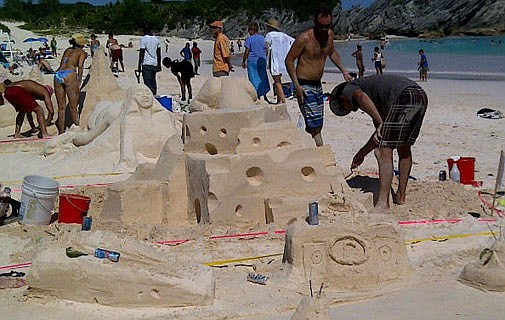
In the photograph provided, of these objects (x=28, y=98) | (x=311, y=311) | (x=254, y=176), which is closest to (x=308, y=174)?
(x=254, y=176)

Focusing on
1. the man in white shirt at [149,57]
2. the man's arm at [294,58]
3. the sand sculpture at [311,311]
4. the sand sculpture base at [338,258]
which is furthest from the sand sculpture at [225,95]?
the man in white shirt at [149,57]

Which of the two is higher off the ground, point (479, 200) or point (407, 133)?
point (407, 133)

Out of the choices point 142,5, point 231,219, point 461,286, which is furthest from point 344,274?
point 142,5

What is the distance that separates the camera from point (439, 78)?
21.6 meters

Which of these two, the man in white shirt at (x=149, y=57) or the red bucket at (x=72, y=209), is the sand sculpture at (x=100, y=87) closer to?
the man in white shirt at (x=149, y=57)

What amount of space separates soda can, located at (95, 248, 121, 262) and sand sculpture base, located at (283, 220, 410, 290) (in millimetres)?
1059

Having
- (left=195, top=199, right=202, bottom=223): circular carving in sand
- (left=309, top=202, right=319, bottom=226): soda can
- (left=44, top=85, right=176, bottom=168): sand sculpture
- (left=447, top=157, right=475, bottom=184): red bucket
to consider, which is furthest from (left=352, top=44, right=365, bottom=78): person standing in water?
(left=309, top=202, right=319, bottom=226): soda can

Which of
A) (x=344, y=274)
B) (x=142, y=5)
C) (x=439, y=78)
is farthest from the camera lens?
(x=142, y=5)

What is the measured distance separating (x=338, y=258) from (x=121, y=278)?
4.27 ft

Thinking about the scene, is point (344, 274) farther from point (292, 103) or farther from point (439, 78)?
point (439, 78)

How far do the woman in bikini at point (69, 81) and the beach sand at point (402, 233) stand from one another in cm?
76

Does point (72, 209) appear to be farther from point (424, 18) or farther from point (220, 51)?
point (424, 18)

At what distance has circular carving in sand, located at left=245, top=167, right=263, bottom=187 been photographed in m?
5.69

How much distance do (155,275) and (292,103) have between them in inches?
374
